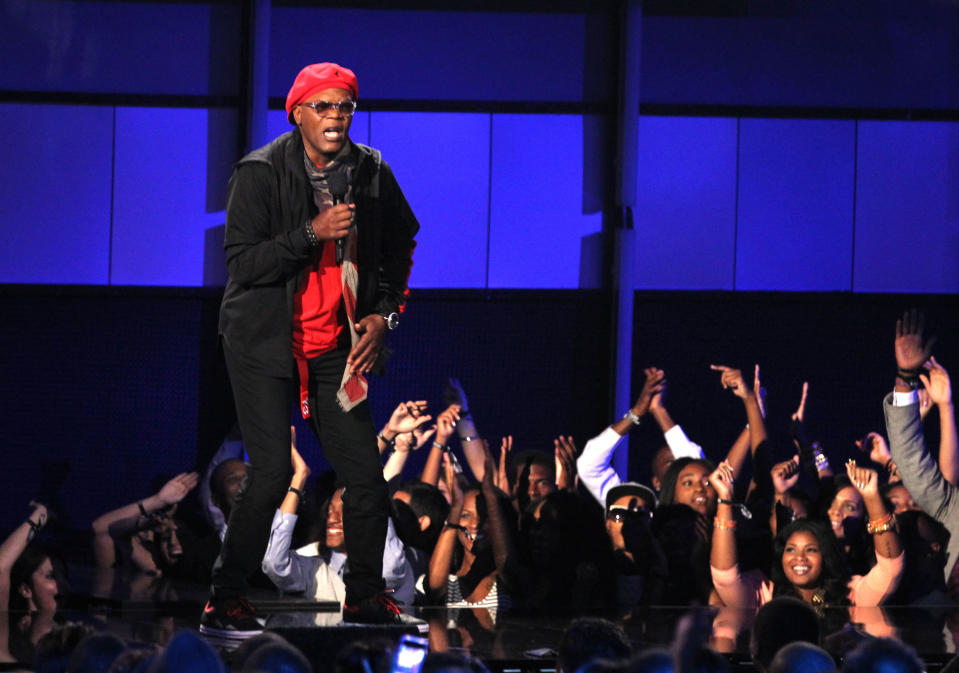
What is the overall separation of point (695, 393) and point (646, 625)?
15.4ft

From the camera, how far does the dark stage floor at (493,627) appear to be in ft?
12.5

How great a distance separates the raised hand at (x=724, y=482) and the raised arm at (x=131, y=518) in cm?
299

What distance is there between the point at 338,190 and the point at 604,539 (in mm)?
2543

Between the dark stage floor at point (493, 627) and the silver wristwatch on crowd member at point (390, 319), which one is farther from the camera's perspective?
the silver wristwatch on crowd member at point (390, 319)

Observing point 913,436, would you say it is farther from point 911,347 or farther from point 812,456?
point 812,456

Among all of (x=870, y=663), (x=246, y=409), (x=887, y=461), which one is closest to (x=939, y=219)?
(x=887, y=461)

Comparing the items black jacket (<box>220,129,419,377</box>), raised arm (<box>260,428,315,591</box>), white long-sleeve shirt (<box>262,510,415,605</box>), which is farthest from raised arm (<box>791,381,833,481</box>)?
black jacket (<box>220,129,419,377</box>)

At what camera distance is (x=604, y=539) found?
5805 mm

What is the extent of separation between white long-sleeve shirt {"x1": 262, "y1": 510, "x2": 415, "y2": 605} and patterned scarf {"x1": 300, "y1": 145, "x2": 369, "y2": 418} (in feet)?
3.67

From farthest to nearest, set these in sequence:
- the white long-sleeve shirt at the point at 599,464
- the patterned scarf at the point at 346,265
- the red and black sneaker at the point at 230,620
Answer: the white long-sleeve shirt at the point at 599,464 → the patterned scarf at the point at 346,265 → the red and black sneaker at the point at 230,620

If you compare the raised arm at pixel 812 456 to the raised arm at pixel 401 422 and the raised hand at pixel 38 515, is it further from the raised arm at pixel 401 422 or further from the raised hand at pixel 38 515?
the raised hand at pixel 38 515

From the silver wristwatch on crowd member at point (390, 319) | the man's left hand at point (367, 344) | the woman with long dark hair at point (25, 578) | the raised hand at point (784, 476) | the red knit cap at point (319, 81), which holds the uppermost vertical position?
the red knit cap at point (319, 81)

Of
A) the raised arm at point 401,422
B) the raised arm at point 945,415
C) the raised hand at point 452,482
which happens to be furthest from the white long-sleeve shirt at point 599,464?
the raised arm at point 945,415

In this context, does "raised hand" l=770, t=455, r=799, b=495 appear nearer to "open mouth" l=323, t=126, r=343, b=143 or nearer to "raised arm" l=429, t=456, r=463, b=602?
"raised arm" l=429, t=456, r=463, b=602
